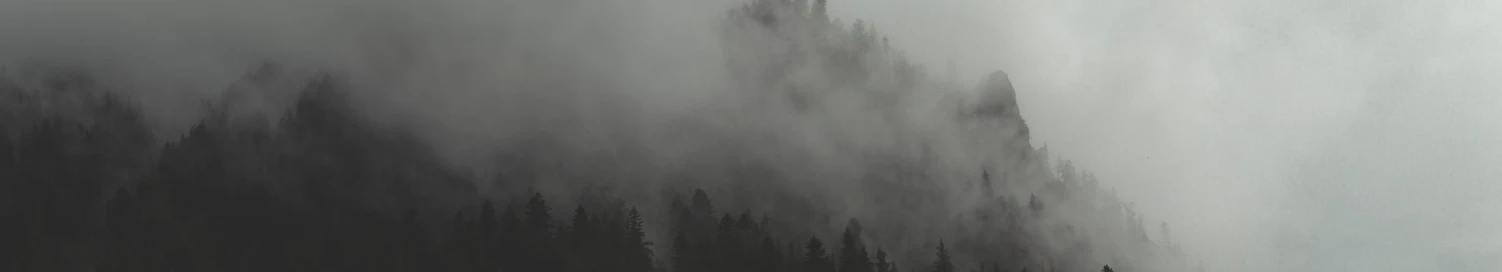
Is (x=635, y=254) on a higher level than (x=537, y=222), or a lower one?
lower

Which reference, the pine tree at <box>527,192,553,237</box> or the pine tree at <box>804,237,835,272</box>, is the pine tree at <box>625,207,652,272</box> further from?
the pine tree at <box>804,237,835,272</box>

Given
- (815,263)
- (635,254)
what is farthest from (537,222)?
(815,263)

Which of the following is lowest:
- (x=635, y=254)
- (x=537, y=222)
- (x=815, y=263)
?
(x=635, y=254)

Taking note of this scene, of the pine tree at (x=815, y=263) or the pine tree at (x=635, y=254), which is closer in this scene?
the pine tree at (x=635, y=254)

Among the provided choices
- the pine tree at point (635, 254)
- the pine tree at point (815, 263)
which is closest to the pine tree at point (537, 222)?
the pine tree at point (635, 254)

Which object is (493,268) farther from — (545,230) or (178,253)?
(178,253)

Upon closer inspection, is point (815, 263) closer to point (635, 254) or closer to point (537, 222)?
point (635, 254)

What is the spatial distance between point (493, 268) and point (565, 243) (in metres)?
10.2

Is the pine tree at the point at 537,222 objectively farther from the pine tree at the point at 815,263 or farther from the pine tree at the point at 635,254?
the pine tree at the point at 815,263

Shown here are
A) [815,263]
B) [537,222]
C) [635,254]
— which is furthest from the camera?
[815,263]

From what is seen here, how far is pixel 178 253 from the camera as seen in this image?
16738 centimetres

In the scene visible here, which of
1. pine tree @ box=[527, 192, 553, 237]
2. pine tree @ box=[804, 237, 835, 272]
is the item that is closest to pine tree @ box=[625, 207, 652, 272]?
pine tree @ box=[527, 192, 553, 237]

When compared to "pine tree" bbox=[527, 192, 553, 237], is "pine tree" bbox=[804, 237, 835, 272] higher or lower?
lower

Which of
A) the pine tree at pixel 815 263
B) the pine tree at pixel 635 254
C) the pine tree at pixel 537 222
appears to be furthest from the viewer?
the pine tree at pixel 815 263
